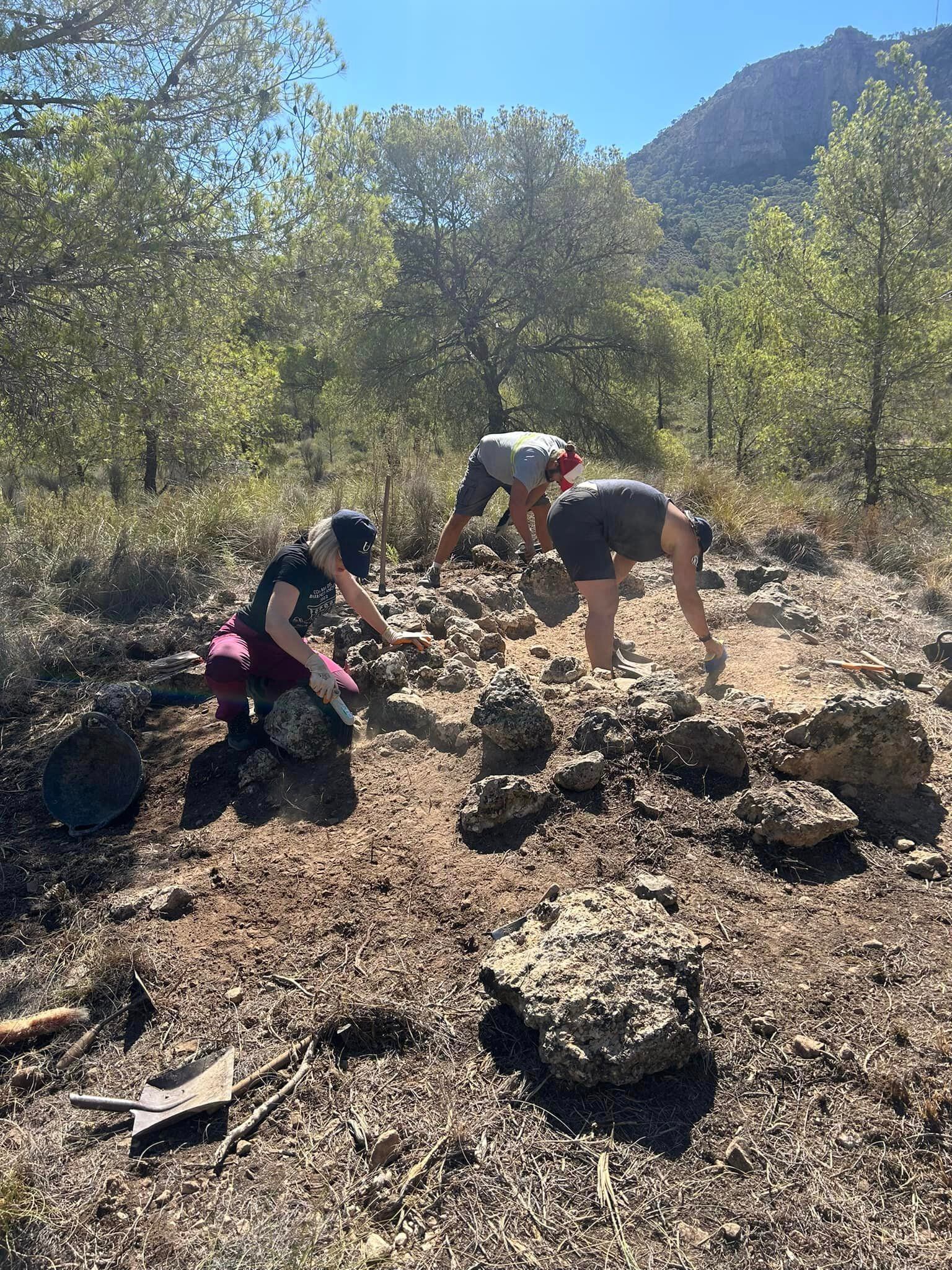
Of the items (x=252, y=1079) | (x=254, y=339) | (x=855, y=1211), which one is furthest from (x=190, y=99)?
(x=855, y=1211)

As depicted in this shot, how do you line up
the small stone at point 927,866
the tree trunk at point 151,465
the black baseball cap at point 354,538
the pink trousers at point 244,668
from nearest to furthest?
the small stone at point 927,866
the black baseball cap at point 354,538
the pink trousers at point 244,668
the tree trunk at point 151,465

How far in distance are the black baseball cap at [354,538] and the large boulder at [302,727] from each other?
2.30 feet

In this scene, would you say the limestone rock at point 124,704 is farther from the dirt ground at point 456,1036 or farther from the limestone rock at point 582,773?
the limestone rock at point 582,773

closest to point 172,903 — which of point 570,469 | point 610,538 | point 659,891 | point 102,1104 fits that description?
point 102,1104

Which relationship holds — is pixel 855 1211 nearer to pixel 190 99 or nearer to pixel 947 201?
pixel 190 99

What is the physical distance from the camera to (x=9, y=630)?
503 cm

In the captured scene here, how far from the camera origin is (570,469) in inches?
202

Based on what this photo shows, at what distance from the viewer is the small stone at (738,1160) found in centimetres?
170

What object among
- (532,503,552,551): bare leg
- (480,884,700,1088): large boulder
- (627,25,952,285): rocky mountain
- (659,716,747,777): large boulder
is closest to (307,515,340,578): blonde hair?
(659,716,747,777): large boulder

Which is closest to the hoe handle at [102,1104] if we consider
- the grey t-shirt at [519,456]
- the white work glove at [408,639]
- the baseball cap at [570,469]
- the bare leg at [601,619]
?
the white work glove at [408,639]

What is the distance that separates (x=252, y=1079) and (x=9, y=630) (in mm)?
4198

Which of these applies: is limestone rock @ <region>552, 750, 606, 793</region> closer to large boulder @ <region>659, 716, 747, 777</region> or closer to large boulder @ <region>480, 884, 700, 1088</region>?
large boulder @ <region>659, 716, 747, 777</region>

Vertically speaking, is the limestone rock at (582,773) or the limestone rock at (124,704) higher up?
the limestone rock at (124,704)

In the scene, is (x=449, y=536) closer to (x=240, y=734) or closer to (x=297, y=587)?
(x=297, y=587)
